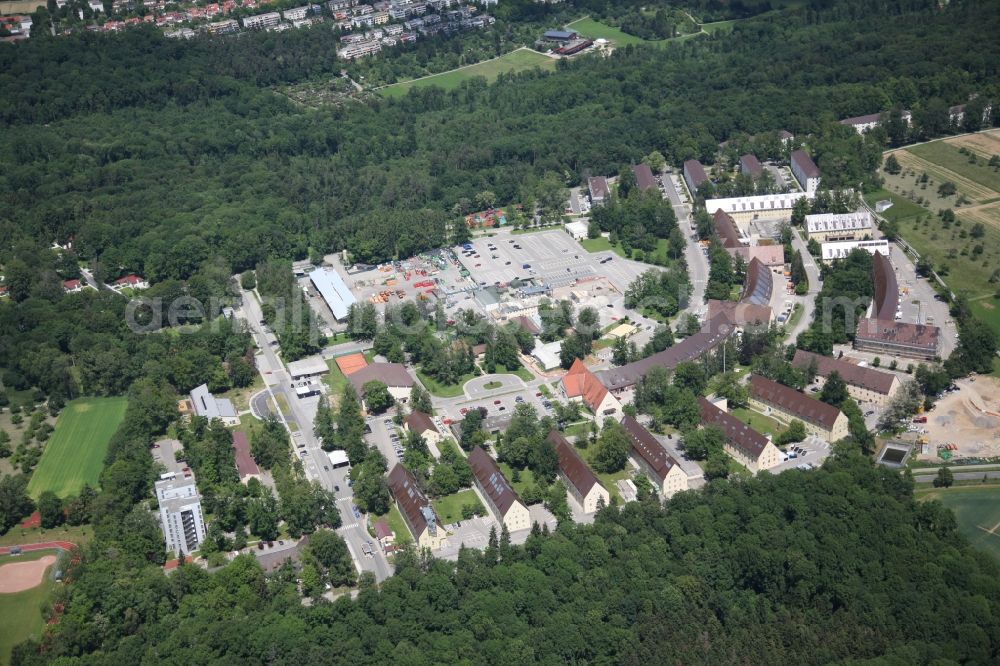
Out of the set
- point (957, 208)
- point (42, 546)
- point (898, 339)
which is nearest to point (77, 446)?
point (42, 546)

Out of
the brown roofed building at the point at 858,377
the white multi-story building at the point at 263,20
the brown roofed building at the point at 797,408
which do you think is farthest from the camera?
the white multi-story building at the point at 263,20

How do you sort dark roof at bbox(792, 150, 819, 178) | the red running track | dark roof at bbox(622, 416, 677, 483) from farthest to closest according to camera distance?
1. dark roof at bbox(792, 150, 819, 178)
2. dark roof at bbox(622, 416, 677, 483)
3. the red running track

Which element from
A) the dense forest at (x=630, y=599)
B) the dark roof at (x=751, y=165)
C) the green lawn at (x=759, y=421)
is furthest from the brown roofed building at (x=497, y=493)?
the dark roof at (x=751, y=165)

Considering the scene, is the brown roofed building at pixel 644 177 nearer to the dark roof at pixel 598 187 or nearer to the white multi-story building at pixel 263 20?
the dark roof at pixel 598 187

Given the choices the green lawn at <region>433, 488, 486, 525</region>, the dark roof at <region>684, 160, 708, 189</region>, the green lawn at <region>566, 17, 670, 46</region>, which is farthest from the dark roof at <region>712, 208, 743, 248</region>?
the green lawn at <region>566, 17, 670, 46</region>

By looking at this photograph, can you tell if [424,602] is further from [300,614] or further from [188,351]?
[188,351]

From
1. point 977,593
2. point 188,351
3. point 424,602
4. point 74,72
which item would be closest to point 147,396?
point 188,351

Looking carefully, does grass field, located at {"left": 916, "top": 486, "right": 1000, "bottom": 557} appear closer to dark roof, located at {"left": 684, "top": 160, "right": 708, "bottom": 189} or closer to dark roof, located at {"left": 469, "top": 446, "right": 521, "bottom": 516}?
dark roof, located at {"left": 469, "top": 446, "right": 521, "bottom": 516}
